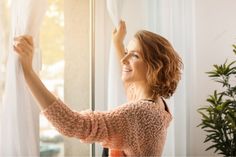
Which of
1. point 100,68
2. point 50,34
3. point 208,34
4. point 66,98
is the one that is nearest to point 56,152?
point 66,98

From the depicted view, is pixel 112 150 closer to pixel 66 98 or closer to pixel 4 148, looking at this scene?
pixel 4 148

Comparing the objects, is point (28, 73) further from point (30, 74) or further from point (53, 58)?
point (53, 58)

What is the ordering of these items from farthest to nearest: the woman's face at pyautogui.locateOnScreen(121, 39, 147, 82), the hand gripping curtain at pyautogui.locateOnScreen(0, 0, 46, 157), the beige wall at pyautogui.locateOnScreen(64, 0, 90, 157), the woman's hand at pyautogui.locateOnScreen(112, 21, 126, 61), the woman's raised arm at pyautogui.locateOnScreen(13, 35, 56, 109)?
the beige wall at pyautogui.locateOnScreen(64, 0, 90, 157) → the woman's hand at pyautogui.locateOnScreen(112, 21, 126, 61) → the woman's face at pyautogui.locateOnScreen(121, 39, 147, 82) → the hand gripping curtain at pyautogui.locateOnScreen(0, 0, 46, 157) → the woman's raised arm at pyautogui.locateOnScreen(13, 35, 56, 109)

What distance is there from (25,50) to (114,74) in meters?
0.63

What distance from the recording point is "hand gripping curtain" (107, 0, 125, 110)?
1.70 metres

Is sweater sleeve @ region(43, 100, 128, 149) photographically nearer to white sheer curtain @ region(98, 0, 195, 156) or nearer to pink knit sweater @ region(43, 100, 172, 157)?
pink knit sweater @ region(43, 100, 172, 157)

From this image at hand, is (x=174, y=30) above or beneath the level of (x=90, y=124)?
above

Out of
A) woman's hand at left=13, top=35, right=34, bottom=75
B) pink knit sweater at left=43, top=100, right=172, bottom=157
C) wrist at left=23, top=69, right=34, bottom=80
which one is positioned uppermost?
woman's hand at left=13, top=35, right=34, bottom=75

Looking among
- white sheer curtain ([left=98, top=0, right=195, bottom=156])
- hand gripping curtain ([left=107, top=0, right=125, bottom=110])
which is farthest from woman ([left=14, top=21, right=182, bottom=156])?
white sheer curtain ([left=98, top=0, right=195, bottom=156])

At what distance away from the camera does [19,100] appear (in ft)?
4.21

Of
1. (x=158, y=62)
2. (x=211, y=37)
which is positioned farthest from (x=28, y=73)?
(x=211, y=37)

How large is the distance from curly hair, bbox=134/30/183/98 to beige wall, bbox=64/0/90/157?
0.83 metres

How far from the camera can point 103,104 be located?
6.81 ft

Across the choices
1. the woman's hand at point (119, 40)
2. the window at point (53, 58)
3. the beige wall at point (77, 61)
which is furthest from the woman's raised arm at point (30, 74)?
the beige wall at point (77, 61)
